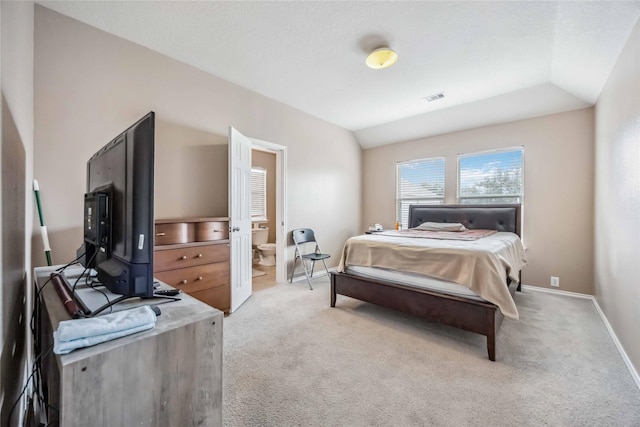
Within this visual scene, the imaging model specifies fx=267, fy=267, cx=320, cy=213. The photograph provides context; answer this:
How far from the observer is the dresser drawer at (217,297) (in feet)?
8.54

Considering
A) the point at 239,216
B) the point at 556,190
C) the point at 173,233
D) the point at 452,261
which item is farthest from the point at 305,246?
the point at 556,190

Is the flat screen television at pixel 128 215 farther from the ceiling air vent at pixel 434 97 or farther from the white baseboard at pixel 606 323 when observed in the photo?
the ceiling air vent at pixel 434 97

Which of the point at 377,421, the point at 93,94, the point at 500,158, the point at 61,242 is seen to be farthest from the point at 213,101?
the point at 500,158

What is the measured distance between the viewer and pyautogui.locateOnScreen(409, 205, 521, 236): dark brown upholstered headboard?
371 cm

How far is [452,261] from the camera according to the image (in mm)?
2227

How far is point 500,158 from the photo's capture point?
396cm

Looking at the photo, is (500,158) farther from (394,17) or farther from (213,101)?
(213,101)

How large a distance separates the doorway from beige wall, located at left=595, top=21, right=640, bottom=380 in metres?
3.38

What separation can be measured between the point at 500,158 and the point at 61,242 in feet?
16.9

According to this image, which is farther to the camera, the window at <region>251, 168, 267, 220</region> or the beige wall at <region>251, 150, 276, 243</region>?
the beige wall at <region>251, 150, 276, 243</region>

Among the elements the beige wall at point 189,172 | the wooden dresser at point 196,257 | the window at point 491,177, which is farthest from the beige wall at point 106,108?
the window at point 491,177

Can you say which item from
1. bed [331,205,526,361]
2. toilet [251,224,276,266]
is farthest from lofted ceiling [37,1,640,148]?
toilet [251,224,276,266]

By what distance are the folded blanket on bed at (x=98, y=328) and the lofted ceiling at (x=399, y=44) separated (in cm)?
226

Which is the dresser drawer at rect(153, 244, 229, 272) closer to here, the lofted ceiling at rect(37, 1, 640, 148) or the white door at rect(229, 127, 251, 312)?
the white door at rect(229, 127, 251, 312)
